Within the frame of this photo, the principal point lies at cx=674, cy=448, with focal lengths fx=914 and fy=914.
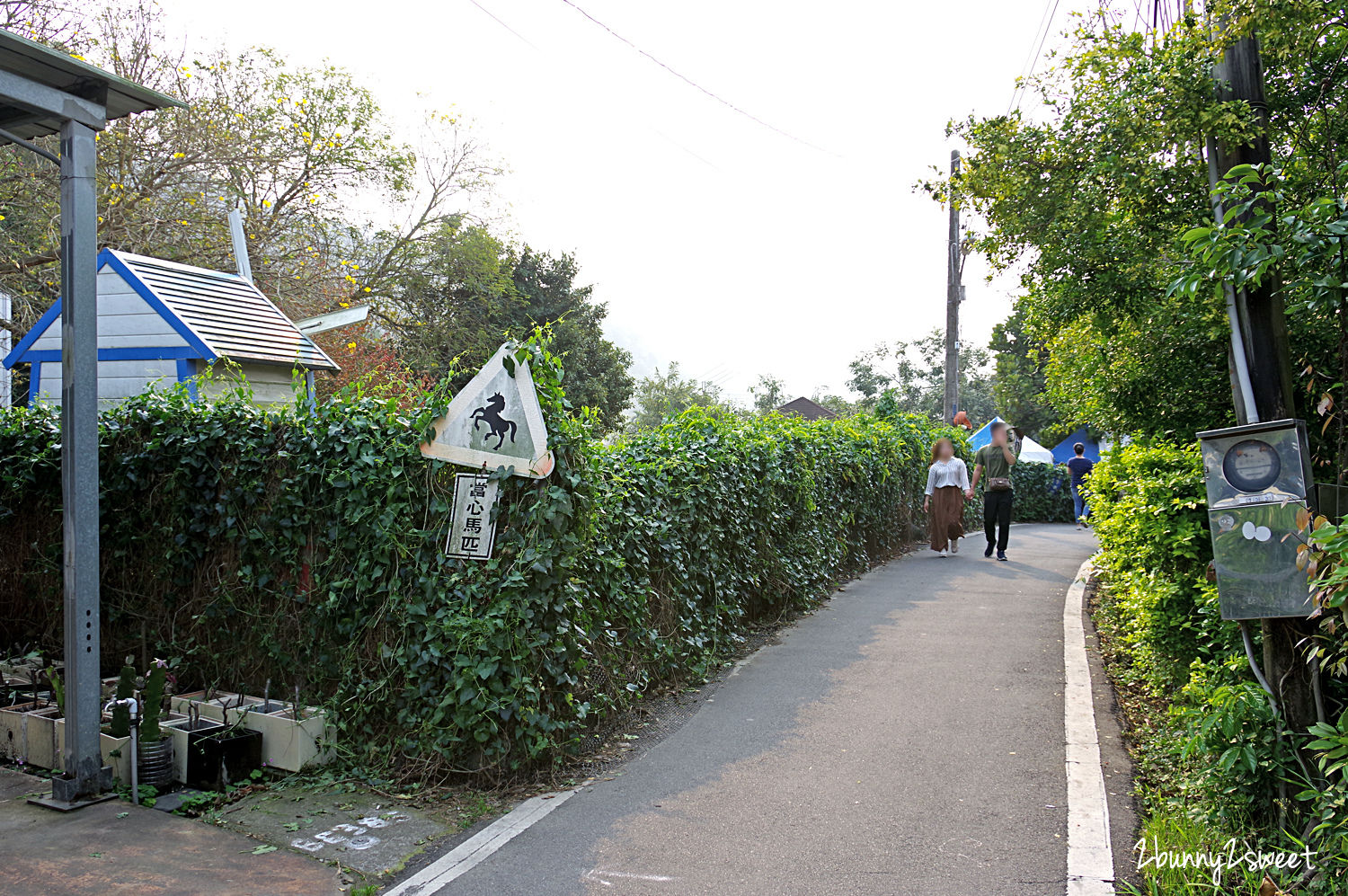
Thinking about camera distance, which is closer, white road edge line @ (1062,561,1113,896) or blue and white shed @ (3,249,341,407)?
white road edge line @ (1062,561,1113,896)

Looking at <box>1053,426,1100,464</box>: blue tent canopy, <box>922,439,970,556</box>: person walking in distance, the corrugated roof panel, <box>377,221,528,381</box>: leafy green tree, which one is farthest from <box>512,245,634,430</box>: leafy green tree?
the corrugated roof panel

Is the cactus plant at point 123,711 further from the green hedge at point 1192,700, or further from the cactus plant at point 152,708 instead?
the green hedge at point 1192,700

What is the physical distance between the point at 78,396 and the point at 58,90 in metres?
1.68

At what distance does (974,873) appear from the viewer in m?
3.91

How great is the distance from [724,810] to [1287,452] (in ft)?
10.1

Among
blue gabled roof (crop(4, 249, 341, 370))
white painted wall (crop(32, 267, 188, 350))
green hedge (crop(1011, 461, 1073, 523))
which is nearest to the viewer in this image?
blue gabled roof (crop(4, 249, 341, 370))

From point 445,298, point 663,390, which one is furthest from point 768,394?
point 445,298

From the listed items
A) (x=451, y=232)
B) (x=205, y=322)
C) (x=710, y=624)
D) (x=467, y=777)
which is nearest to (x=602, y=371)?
(x=451, y=232)

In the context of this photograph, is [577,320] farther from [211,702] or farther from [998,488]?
[211,702]

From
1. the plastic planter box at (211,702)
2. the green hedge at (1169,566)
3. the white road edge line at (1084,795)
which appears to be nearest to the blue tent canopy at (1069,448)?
the white road edge line at (1084,795)

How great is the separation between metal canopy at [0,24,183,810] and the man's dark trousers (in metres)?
11.4

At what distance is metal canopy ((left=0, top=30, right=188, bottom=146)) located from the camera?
4715mm

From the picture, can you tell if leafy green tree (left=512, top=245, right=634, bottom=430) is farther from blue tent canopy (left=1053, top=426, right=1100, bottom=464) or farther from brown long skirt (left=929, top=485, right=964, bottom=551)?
brown long skirt (left=929, top=485, right=964, bottom=551)

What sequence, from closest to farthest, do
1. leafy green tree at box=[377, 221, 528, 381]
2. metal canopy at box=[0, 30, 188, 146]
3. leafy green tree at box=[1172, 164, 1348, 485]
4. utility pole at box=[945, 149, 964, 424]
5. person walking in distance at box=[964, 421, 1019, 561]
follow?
1. leafy green tree at box=[1172, 164, 1348, 485]
2. metal canopy at box=[0, 30, 188, 146]
3. person walking in distance at box=[964, 421, 1019, 561]
4. utility pole at box=[945, 149, 964, 424]
5. leafy green tree at box=[377, 221, 528, 381]
